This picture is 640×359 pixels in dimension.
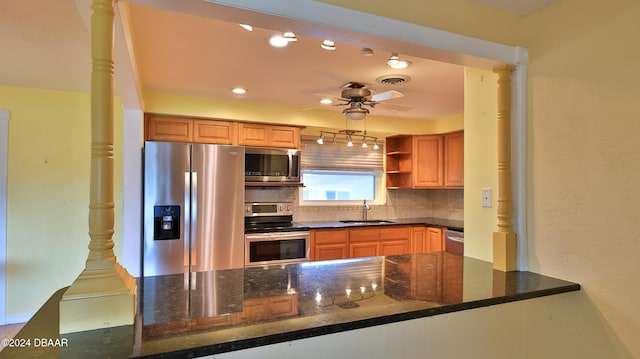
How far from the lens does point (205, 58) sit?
2.54 meters

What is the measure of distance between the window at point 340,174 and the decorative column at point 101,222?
358 centimetres

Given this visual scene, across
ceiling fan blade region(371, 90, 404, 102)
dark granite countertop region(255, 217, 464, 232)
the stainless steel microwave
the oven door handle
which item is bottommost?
the oven door handle

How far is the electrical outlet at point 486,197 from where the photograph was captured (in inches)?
73.6

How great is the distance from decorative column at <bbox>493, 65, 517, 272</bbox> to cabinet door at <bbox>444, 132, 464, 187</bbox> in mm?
2738

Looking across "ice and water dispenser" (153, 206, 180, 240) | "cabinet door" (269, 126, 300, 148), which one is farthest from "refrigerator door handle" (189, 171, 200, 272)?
"cabinet door" (269, 126, 300, 148)

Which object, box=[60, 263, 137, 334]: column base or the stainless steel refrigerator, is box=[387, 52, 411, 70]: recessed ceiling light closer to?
the stainless steel refrigerator

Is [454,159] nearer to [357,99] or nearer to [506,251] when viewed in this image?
[357,99]

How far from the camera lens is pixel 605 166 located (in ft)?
4.70

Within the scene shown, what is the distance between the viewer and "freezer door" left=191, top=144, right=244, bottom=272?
3.32 m

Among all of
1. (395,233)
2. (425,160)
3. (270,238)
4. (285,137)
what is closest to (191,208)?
(270,238)

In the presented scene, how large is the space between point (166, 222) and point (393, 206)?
10.4 ft

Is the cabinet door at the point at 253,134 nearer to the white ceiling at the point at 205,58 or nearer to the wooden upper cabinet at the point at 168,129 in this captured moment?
the white ceiling at the point at 205,58

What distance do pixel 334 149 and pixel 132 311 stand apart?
3.96 meters

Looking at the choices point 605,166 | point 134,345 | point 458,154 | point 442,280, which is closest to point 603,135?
point 605,166
